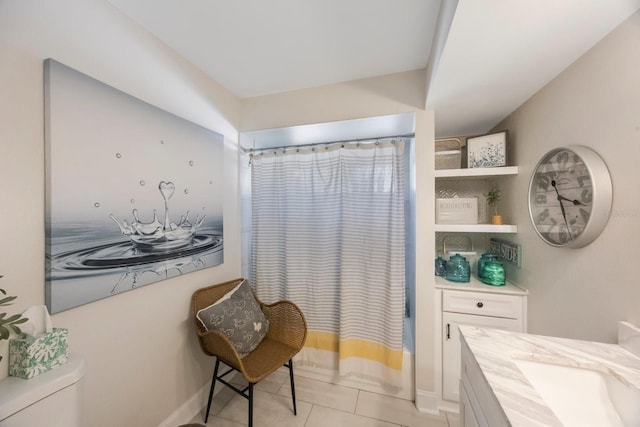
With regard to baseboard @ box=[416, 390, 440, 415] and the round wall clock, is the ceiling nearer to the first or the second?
the round wall clock

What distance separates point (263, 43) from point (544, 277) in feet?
7.29

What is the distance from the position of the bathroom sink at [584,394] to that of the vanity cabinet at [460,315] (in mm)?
796

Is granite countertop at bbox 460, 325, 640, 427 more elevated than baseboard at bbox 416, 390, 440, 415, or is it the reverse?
granite countertop at bbox 460, 325, 640, 427

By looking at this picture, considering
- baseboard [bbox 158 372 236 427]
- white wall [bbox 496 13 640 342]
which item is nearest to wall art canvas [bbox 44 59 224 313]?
baseboard [bbox 158 372 236 427]

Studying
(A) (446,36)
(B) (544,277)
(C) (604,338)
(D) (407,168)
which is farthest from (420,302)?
(A) (446,36)

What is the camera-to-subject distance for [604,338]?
102 cm

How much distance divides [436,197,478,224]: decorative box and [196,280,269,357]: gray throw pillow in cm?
161

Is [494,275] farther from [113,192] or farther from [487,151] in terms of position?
[113,192]

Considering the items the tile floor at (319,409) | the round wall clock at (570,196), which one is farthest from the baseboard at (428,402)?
the round wall clock at (570,196)

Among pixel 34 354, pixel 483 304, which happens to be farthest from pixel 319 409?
pixel 34 354

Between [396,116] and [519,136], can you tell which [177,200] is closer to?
[396,116]

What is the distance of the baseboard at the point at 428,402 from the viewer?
167cm

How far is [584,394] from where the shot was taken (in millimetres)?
815

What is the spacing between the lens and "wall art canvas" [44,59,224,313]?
3.29 feet
